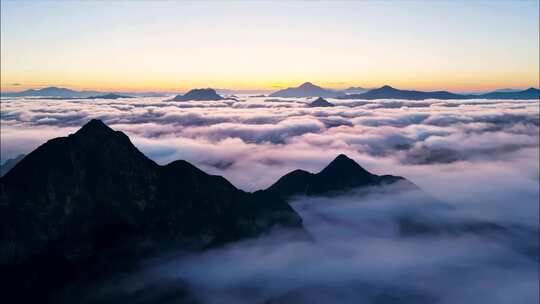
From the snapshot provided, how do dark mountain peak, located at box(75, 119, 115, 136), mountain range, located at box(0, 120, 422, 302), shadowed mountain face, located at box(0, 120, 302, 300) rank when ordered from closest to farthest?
mountain range, located at box(0, 120, 422, 302) → shadowed mountain face, located at box(0, 120, 302, 300) → dark mountain peak, located at box(75, 119, 115, 136)

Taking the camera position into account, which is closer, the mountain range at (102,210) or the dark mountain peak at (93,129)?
the mountain range at (102,210)

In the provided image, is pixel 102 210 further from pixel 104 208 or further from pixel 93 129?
pixel 93 129

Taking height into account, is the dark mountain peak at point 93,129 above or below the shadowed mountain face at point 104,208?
above

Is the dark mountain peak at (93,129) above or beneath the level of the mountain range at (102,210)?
above

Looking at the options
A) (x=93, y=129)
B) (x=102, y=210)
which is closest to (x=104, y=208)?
(x=102, y=210)

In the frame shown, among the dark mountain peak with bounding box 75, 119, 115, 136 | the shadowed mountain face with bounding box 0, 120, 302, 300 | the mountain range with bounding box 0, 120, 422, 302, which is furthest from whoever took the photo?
the dark mountain peak with bounding box 75, 119, 115, 136

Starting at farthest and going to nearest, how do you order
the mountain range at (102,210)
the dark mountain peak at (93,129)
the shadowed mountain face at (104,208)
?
the dark mountain peak at (93,129), the shadowed mountain face at (104,208), the mountain range at (102,210)

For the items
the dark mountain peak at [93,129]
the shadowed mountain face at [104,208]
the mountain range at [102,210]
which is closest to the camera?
the mountain range at [102,210]

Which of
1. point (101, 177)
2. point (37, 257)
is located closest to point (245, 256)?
point (101, 177)
